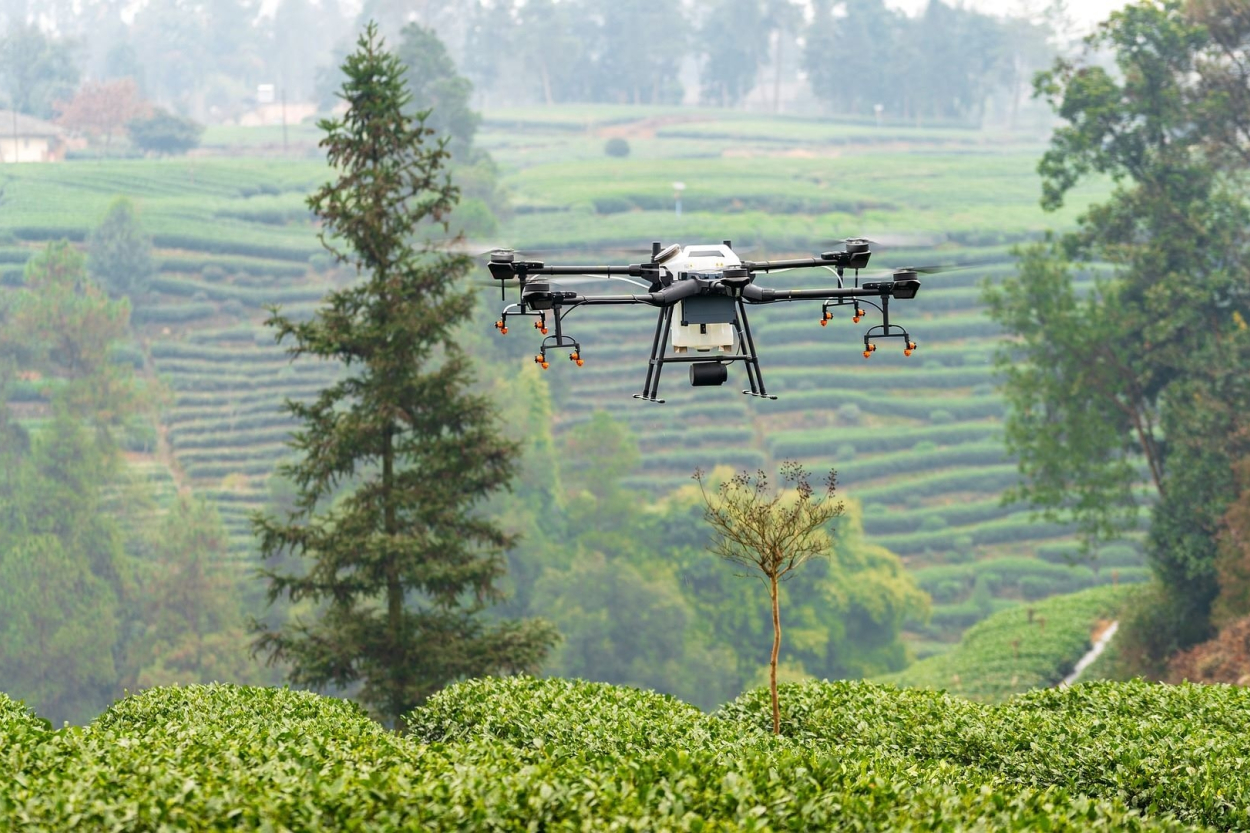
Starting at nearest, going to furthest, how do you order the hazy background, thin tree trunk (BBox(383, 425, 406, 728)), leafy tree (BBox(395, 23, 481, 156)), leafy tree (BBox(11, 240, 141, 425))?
thin tree trunk (BBox(383, 425, 406, 728)) < the hazy background < leafy tree (BBox(11, 240, 141, 425)) < leafy tree (BBox(395, 23, 481, 156))

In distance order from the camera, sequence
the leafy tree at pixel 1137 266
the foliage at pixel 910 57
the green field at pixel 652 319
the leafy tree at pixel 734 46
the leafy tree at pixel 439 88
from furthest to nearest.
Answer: the leafy tree at pixel 734 46
the foliage at pixel 910 57
the leafy tree at pixel 439 88
the green field at pixel 652 319
the leafy tree at pixel 1137 266

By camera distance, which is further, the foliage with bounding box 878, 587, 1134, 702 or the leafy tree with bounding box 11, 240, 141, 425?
the leafy tree with bounding box 11, 240, 141, 425

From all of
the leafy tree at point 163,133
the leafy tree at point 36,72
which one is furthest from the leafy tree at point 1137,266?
the leafy tree at point 36,72

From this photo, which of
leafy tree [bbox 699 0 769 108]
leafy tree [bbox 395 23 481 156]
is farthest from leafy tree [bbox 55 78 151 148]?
leafy tree [bbox 699 0 769 108]

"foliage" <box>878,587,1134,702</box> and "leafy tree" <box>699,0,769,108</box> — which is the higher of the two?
"leafy tree" <box>699,0,769,108</box>

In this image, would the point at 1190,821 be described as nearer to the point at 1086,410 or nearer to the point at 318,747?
the point at 318,747

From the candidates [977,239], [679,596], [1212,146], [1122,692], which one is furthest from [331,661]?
[977,239]

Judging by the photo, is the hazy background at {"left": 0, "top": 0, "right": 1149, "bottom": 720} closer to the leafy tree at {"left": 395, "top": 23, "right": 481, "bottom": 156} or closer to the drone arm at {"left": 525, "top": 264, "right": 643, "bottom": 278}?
the leafy tree at {"left": 395, "top": 23, "right": 481, "bottom": 156}

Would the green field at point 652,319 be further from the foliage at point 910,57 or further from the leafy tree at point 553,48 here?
the leafy tree at point 553,48
